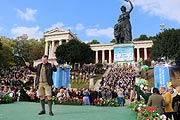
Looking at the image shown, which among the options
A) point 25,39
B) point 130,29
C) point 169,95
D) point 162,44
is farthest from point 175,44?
point 25,39

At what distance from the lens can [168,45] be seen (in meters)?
48.4

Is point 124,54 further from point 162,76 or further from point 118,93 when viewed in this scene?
point 118,93

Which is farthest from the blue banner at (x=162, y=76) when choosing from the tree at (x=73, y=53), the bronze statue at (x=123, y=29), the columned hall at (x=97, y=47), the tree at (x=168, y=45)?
the columned hall at (x=97, y=47)

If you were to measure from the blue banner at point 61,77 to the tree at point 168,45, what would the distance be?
29.9 metres

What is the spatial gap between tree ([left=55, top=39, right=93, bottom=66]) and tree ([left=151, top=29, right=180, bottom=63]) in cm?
2076

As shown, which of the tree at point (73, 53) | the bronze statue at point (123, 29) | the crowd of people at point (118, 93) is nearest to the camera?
the crowd of people at point (118, 93)

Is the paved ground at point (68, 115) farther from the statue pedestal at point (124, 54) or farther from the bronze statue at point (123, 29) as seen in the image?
the bronze statue at point (123, 29)

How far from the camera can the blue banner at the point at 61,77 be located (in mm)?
22828

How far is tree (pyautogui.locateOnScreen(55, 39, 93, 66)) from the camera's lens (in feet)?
203

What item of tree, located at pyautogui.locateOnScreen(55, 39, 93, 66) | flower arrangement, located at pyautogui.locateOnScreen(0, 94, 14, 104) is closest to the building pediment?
tree, located at pyautogui.locateOnScreen(55, 39, 93, 66)

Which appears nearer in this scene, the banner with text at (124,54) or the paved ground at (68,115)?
the paved ground at (68,115)

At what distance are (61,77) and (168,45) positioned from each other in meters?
32.4

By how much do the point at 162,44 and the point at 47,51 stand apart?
49543 mm

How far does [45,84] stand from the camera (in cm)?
681
